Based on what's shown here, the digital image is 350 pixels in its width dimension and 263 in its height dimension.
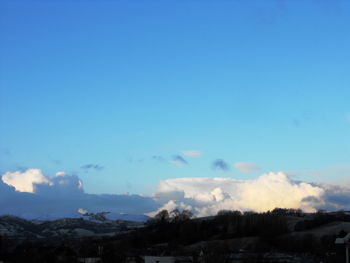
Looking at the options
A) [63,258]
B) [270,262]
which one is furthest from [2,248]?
[270,262]

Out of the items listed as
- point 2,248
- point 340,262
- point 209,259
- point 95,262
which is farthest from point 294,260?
point 2,248

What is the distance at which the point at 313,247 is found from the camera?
642 feet

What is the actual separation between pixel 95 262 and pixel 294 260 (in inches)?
1977

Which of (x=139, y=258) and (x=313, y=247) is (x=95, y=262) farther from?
(x=313, y=247)

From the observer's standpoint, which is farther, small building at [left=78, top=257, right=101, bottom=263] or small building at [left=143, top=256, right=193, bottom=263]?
small building at [left=143, top=256, right=193, bottom=263]

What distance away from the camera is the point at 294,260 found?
139 m

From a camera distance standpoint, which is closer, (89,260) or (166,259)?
(89,260)

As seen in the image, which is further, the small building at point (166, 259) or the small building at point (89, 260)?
the small building at point (166, 259)

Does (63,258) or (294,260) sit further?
(294,260)

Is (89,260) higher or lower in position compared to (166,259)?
lower

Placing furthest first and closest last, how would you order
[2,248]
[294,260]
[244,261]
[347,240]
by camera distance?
[2,248]
[294,260]
[244,261]
[347,240]

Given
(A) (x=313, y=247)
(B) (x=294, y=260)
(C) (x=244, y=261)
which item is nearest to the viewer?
(C) (x=244, y=261)

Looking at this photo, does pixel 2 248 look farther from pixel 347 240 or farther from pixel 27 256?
pixel 347 240

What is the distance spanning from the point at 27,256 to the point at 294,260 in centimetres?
6715
